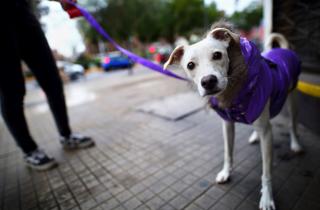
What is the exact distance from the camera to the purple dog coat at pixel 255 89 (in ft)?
5.80

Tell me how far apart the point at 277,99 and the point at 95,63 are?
32756 millimetres

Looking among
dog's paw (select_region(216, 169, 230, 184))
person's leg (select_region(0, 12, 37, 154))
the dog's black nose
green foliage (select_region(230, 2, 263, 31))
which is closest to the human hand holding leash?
person's leg (select_region(0, 12, 37, 154))

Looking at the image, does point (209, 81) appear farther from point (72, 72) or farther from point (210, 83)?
point (72, 72)

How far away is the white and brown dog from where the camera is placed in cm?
162

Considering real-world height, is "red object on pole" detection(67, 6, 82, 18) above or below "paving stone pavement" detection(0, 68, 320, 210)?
above

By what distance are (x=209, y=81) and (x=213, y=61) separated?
18 centimetres

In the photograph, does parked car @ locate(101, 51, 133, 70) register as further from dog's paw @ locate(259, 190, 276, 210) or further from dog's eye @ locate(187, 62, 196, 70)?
dog's paw @ locate(259, 190, 276, 210)

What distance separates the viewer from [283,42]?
277cm

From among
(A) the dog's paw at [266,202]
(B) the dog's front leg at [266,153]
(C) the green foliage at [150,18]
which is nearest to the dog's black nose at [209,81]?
(B) the dog's front leg at [266,153]

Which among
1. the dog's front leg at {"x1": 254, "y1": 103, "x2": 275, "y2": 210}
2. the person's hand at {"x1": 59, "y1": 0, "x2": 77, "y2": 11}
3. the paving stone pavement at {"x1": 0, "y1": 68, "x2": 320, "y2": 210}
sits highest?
the person's hand at {"x1": 59, "y1": 0, "x2": 77, "y2": 11}

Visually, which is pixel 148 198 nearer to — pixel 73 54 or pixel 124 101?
pixel 124 101

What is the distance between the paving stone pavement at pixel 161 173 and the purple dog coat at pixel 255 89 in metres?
0.81

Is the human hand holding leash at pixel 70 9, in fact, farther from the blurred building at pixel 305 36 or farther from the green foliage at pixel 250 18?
the green foliage at pixel 250 18

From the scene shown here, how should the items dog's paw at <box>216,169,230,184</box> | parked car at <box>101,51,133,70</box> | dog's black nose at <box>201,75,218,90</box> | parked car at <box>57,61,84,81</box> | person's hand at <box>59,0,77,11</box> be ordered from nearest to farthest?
1. dog's black nose at <box>201,75,218,90</box>
2. dog's paw at <box>216,169,230,184</box>
3. person's hand at <box>59,0,77,11</box>
4. parked car at <box>57,61,84,81</box>
5. parked car at <box>101,51,133,70</box>
